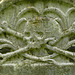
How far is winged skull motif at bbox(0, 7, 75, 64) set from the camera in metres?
2.24

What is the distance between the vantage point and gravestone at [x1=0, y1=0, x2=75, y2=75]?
2.23 m

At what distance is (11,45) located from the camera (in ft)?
7.45

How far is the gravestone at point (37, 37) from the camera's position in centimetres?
223

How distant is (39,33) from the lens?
231 cm

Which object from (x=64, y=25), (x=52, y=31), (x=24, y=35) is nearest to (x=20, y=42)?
(x=24, y=35)

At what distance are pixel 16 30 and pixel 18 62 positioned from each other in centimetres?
62

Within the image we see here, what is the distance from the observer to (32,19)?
2311 millimetres

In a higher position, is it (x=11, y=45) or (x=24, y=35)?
(x=24, y=35)

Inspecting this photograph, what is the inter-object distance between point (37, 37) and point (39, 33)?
104mm

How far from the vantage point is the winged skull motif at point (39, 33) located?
2236 mm

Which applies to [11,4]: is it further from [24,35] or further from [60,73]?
[60,73]

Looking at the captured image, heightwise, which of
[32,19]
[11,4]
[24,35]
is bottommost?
[24,35]

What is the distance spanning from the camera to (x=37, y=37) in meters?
2.26

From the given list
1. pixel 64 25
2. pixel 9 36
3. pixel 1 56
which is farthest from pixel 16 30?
pixel 64 25
